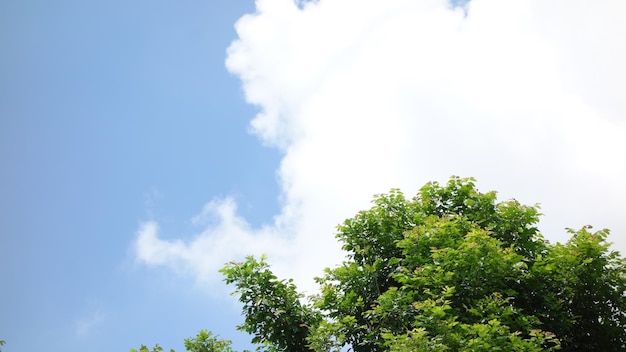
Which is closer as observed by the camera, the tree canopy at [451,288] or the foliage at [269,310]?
the tree canopy at [451,288]

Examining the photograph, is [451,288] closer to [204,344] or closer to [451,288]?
[451,288]

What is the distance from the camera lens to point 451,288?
577 inches

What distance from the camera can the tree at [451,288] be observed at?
15.1 meters

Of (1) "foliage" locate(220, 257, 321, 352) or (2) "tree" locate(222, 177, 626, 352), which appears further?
(1) "foliage" locate(220, 257, 321, 352)

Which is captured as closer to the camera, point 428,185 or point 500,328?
point 500,328

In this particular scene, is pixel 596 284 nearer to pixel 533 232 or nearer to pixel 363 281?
pixel 533 232

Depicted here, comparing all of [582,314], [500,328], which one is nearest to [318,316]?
[500,328]

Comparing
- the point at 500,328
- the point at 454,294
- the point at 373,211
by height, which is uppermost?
the point at 373,211

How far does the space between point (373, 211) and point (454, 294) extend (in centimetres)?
517

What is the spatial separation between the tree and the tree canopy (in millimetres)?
37

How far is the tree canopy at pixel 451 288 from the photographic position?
15078mm

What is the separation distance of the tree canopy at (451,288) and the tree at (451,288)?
37 mm

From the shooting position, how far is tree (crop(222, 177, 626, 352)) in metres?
15.1

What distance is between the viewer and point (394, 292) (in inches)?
655
